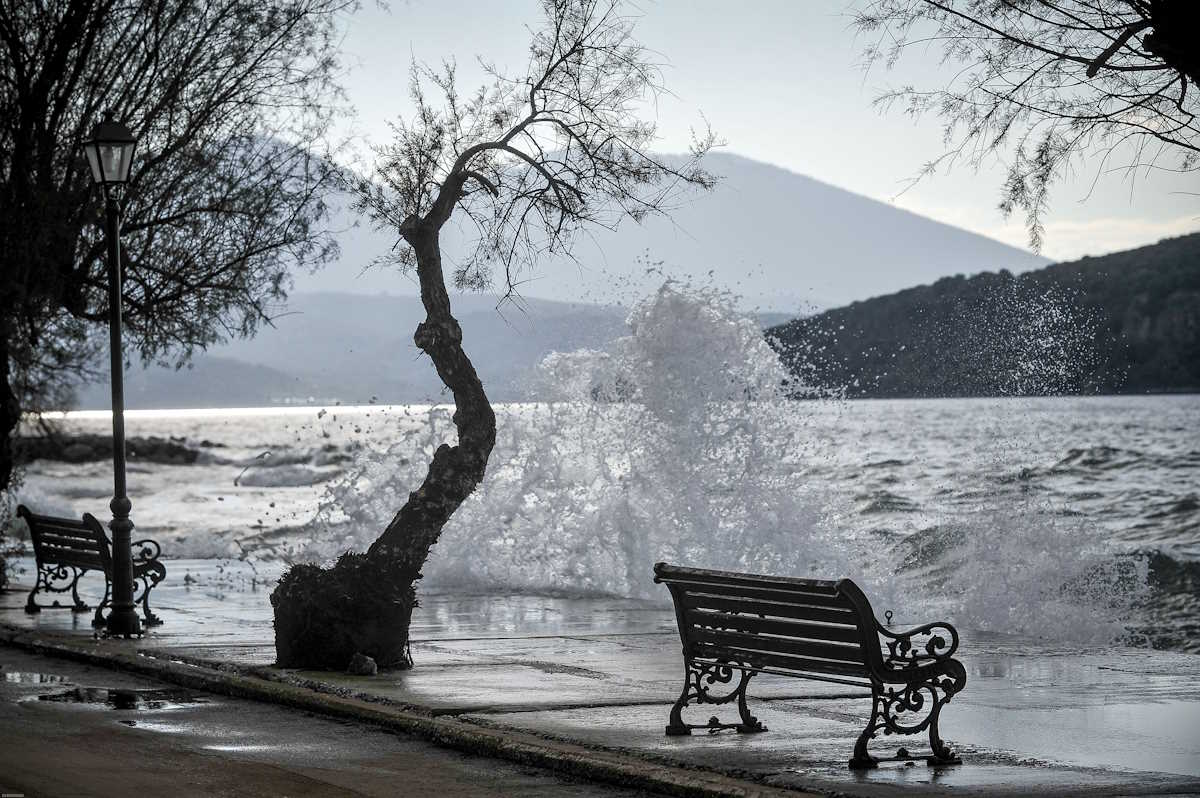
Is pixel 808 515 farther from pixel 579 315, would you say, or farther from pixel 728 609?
pixel 728 609

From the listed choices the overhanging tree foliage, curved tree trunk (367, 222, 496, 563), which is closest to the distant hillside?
the overhanging tree foliage

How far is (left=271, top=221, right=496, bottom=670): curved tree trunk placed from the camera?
10.5 meters

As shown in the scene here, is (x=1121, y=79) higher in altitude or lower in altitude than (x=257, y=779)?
higher

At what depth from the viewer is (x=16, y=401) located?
1705cm

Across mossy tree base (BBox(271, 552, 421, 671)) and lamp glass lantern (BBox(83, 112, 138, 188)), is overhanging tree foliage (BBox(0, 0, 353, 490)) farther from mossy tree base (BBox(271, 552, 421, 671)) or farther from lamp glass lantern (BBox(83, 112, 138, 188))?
mossy tree base (BBox(271, 552, 421, 671))

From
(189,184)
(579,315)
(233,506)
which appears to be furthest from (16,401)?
(233,506)

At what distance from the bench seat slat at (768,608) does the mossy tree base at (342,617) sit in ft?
10.1

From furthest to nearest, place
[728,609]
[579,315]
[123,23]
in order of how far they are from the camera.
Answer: [579,315]
[123,23]
[728,609]

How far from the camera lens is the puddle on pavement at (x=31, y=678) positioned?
1059 cm

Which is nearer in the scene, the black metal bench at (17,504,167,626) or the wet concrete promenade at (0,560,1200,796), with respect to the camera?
the wet concrete promenade at (0,560,1200,796)

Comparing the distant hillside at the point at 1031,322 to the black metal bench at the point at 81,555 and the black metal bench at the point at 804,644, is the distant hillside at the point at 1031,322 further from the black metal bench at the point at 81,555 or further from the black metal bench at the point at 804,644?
the black metal bench at the point at 804,644

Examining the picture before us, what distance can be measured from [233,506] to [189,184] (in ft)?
104

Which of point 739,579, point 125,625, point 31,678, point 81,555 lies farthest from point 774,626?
point 81,555

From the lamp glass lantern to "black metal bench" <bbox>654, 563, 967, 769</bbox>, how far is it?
7.21 meters
